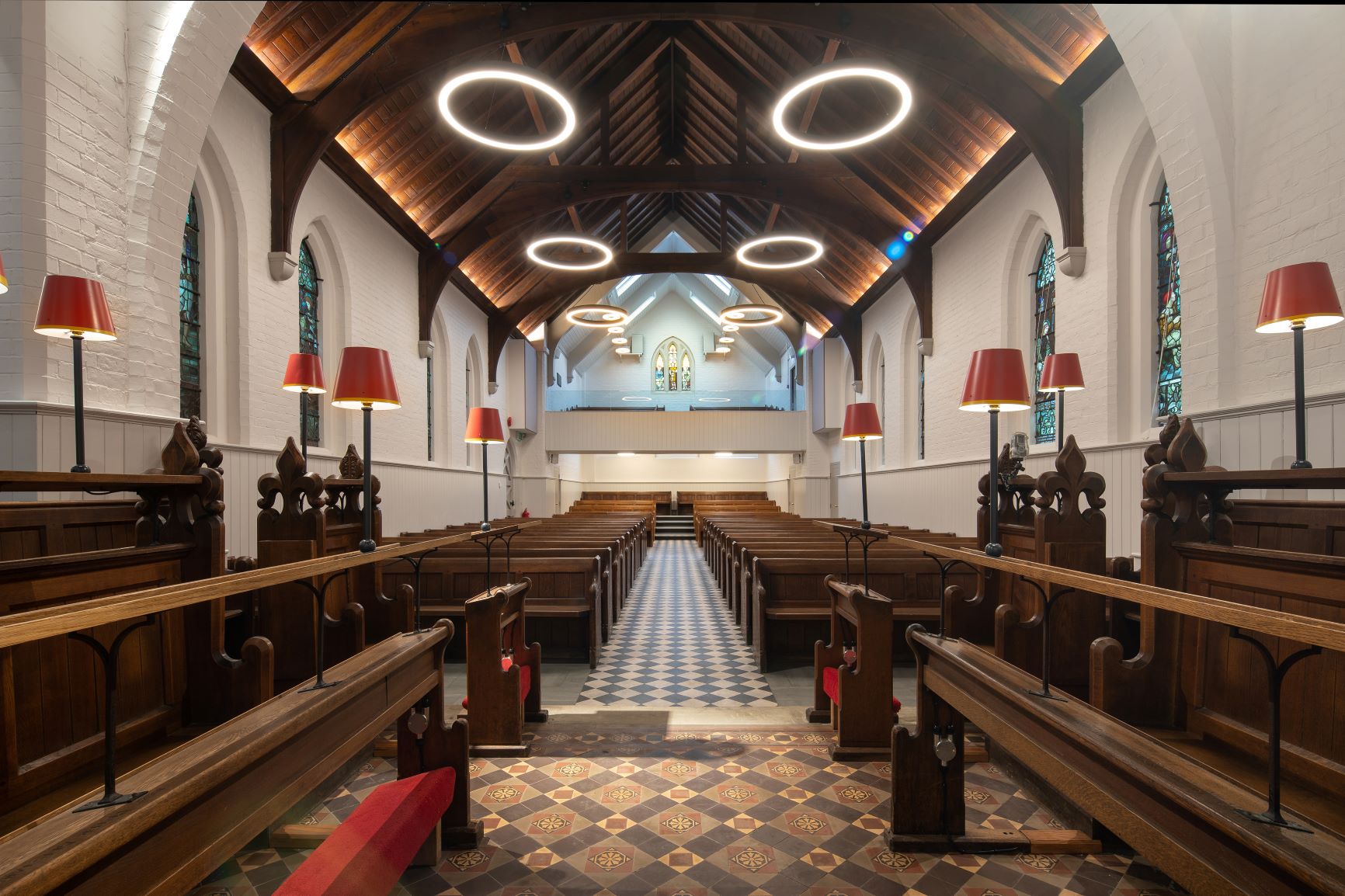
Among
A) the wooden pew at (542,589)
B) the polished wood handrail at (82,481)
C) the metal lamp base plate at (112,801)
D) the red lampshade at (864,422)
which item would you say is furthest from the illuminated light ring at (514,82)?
the metal lamp base plate at (112,801)

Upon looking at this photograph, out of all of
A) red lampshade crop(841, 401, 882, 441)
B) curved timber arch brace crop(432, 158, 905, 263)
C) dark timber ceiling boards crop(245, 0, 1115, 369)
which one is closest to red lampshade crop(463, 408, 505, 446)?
dark timber ceiling boards crop(245, 0, 1115, 369)

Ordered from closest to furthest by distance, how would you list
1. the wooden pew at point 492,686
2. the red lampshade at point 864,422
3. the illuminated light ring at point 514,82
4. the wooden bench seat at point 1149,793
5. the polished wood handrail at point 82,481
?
1. the wooden bench seat at point 1149,793
2. the polished wood handrail at point 82,481
3. the wooden pew at point 492,686
4. the illuminated light ring at point 514,82
5. the red lampshade at point 864,422

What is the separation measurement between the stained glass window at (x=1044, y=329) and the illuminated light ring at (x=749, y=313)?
6087mm

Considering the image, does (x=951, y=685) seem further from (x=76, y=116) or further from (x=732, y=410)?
(x=732, y=410)

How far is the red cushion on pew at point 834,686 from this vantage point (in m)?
3.76

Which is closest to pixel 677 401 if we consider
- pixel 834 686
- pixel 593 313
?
pixel 593 313

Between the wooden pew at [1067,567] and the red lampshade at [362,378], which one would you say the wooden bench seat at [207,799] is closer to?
the red lampshade at [362,378]

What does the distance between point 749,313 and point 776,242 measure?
4.51m

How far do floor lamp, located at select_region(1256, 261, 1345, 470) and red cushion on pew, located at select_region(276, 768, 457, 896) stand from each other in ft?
13.0

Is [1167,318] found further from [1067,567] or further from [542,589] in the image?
[542,589]

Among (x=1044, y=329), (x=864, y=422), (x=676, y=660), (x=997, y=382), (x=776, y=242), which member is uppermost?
(x=776, y=242)

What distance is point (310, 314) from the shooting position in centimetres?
792

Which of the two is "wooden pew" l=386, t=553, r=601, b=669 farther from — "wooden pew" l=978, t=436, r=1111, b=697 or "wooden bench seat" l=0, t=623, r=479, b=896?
"wooden bench seat" l=0, t=623, r=479, b=896

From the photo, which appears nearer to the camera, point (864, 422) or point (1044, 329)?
point (864, 422)
